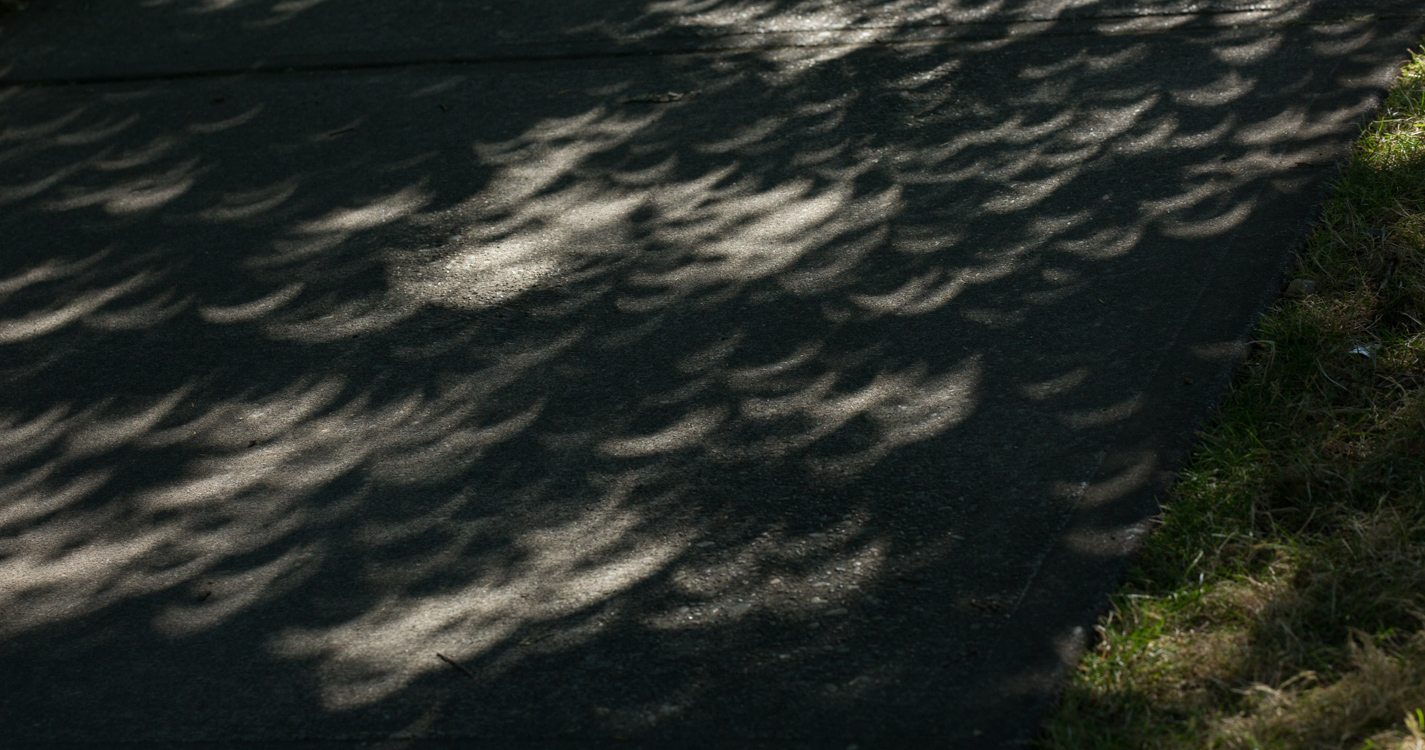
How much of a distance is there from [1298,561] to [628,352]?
2128 mm

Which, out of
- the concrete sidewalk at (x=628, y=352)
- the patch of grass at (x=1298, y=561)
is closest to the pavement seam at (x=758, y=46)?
the concrete sidewalk at (x=628, y=352)

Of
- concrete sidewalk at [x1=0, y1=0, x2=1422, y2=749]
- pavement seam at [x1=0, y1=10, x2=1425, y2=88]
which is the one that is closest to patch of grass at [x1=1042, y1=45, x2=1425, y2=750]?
concrete sidewalk at [x1=0, y1=0, x2=1422, y2=749]

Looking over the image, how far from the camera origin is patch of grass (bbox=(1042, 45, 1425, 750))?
2631mm

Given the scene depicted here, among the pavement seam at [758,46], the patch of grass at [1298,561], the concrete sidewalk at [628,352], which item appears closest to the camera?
the patch of grass at [1298,561]

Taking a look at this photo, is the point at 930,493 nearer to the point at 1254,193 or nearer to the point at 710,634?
the point at 710,634

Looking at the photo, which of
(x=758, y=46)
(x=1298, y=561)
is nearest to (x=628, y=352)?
(x=1298, y=561)

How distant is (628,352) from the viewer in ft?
Answer: 13.6

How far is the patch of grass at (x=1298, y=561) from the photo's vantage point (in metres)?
2.63

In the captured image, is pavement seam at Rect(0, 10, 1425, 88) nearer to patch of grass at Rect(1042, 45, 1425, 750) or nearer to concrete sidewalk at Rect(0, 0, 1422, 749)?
concrete sidewalk at Rect(0, 0, 1422, 749)

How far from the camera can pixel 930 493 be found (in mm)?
3387

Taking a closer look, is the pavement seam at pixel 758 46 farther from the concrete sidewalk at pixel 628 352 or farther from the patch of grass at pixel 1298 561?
the patch of grass at pixel 1298 561

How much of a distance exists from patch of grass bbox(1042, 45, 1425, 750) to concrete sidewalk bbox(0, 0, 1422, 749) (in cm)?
13

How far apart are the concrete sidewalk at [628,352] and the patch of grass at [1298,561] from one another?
5.0 inches

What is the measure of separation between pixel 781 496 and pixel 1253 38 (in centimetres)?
352
